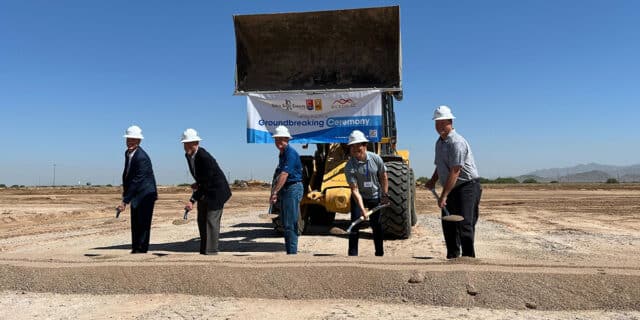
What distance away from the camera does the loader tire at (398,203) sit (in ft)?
23.6

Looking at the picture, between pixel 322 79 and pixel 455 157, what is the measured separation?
14.8 ft

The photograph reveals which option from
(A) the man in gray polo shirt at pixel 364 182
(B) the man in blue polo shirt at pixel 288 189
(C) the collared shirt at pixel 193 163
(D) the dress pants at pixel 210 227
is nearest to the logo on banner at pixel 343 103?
(B) the man in blue polo shirt at pixel 288 189

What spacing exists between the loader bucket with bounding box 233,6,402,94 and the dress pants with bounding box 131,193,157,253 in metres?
3.13

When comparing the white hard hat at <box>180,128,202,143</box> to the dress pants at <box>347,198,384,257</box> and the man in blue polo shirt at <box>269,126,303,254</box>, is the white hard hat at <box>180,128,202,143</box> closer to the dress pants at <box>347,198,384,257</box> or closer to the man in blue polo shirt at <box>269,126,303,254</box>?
the man in blue polo shirt at <box>269,126,303,254</box>

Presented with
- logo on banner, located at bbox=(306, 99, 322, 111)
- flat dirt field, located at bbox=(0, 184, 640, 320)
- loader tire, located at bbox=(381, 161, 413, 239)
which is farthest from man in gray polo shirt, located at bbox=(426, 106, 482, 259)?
logo on banner, located at bbox=(306, 99, 322, 111)

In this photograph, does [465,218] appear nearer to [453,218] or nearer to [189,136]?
[453,218]

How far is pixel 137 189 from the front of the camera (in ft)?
18.8

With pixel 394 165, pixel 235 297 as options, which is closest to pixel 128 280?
pixel 235 297

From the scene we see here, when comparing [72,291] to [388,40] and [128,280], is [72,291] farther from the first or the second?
[388,40]

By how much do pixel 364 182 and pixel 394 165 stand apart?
233cm

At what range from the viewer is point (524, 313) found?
11.5ft

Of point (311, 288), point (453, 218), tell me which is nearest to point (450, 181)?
point (453, 218)

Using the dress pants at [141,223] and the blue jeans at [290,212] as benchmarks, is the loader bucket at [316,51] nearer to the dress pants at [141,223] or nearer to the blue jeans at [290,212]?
the dress pants at [141,223]

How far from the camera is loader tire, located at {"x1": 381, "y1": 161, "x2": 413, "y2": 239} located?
23.6 feet
